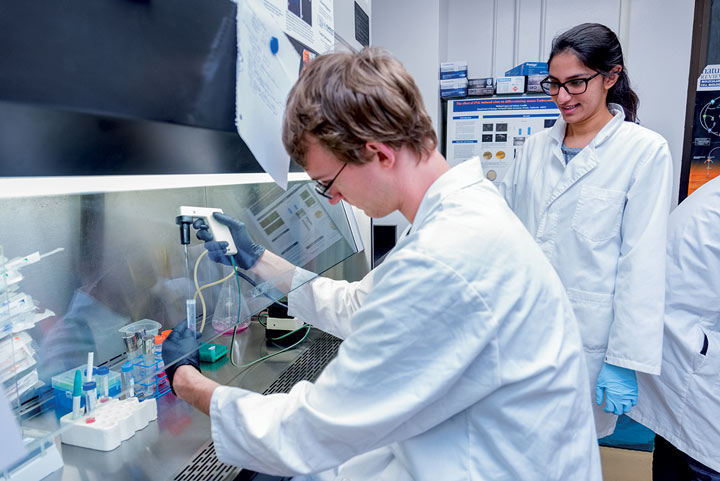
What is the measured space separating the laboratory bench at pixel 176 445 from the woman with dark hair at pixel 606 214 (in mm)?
914

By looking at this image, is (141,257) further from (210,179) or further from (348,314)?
(348,314)

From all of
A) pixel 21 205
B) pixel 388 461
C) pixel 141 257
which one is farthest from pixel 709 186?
pixel 21 205

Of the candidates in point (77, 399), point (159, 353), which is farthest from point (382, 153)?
point (77, 399)

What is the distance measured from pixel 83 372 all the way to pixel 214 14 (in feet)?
2.40

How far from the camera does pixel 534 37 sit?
325 centimetres

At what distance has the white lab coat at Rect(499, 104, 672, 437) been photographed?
139 centimetres

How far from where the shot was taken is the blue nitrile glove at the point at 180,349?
0.86 m

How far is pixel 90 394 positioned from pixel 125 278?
38 centimetres

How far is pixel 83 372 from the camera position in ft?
3.06

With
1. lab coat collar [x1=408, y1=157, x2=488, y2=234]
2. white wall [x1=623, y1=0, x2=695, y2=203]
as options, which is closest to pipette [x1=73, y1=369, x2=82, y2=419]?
lab coat collar [x1=408, y1=157, x2=488, y2=234]

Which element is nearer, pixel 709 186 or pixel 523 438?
pixel 523 438

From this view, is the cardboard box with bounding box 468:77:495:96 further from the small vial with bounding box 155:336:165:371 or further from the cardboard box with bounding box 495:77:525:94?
the small vial with bounding box 155:336:165:371

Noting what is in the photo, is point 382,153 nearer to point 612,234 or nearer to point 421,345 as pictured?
point 421,345

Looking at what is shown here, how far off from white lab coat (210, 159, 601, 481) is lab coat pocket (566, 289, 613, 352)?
0.80m
